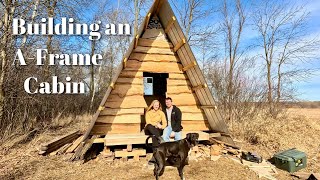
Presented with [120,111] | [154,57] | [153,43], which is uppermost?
[153,43]

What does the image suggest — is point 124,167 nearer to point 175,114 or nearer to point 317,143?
point 175,114

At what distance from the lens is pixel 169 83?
24.1 ft

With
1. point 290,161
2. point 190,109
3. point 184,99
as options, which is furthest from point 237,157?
point 184,99

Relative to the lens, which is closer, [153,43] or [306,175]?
[306,175]

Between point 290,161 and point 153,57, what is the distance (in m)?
4.93

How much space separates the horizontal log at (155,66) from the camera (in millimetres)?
7043

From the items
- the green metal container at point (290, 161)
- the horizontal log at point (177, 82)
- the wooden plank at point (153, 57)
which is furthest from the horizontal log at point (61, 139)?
the green metal container at point (290, 161)

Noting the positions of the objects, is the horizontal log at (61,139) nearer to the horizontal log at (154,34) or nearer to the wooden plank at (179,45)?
the horizontal log at (154,34)

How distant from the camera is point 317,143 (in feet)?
28.4

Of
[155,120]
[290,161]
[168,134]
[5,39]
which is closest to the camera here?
[290,161]

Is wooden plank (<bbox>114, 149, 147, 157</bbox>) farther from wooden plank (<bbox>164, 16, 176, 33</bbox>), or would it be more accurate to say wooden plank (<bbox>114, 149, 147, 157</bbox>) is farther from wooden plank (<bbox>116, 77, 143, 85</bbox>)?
wooden plank (<bbox>164, 16, 176, 33</bbox>)

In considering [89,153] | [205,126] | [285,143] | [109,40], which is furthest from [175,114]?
[109,40]

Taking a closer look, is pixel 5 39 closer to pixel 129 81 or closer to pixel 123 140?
pixel 129 81

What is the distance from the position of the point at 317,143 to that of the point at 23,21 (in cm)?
1220
